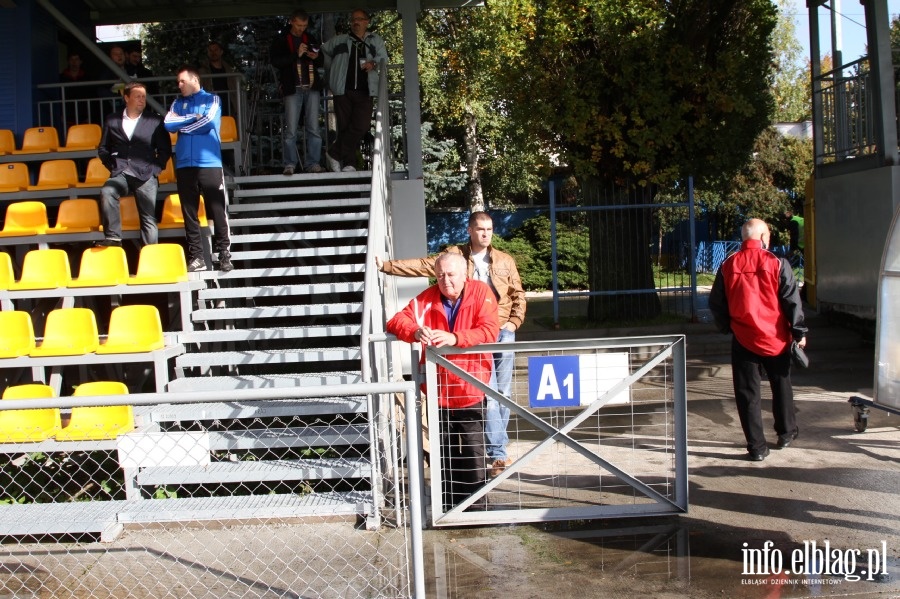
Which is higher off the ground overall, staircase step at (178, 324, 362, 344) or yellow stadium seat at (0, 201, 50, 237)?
yellow stadium seat at (0, 201, 50, 237)

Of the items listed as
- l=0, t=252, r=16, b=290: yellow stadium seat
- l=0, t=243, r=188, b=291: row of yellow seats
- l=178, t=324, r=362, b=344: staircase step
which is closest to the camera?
l=178, t=324, r=362, b=344: staircase step

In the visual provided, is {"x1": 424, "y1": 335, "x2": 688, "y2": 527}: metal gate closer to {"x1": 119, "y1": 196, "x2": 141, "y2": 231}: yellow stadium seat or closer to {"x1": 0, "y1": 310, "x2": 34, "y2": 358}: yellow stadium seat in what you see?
{"x1": 0, "y1": 310, "x2": 34, "y2": 358}: yellow stadium seat

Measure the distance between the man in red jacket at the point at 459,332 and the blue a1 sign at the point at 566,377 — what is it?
1.11ft

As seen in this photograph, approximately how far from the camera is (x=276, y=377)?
7.17m

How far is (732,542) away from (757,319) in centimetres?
204

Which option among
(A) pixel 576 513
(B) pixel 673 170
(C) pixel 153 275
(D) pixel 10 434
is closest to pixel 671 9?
(B) pixel 673 170

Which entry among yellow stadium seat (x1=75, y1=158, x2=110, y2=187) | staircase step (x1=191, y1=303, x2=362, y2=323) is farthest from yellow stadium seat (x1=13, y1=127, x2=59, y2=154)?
staircase step (x1=191, y1=303, x2=362, y2=323)

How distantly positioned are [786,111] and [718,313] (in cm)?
3591

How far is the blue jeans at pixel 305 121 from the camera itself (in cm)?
1012

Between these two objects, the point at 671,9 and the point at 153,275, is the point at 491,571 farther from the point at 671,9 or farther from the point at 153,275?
the point at 671,9

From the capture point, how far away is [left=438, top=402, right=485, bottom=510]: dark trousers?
5.43 m

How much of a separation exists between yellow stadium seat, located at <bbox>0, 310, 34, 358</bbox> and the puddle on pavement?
3.97 meters

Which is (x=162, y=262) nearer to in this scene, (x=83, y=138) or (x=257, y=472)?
(x=257, y=472)

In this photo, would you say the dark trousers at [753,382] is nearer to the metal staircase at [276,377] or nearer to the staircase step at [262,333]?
the metal staircase at [276,377]
